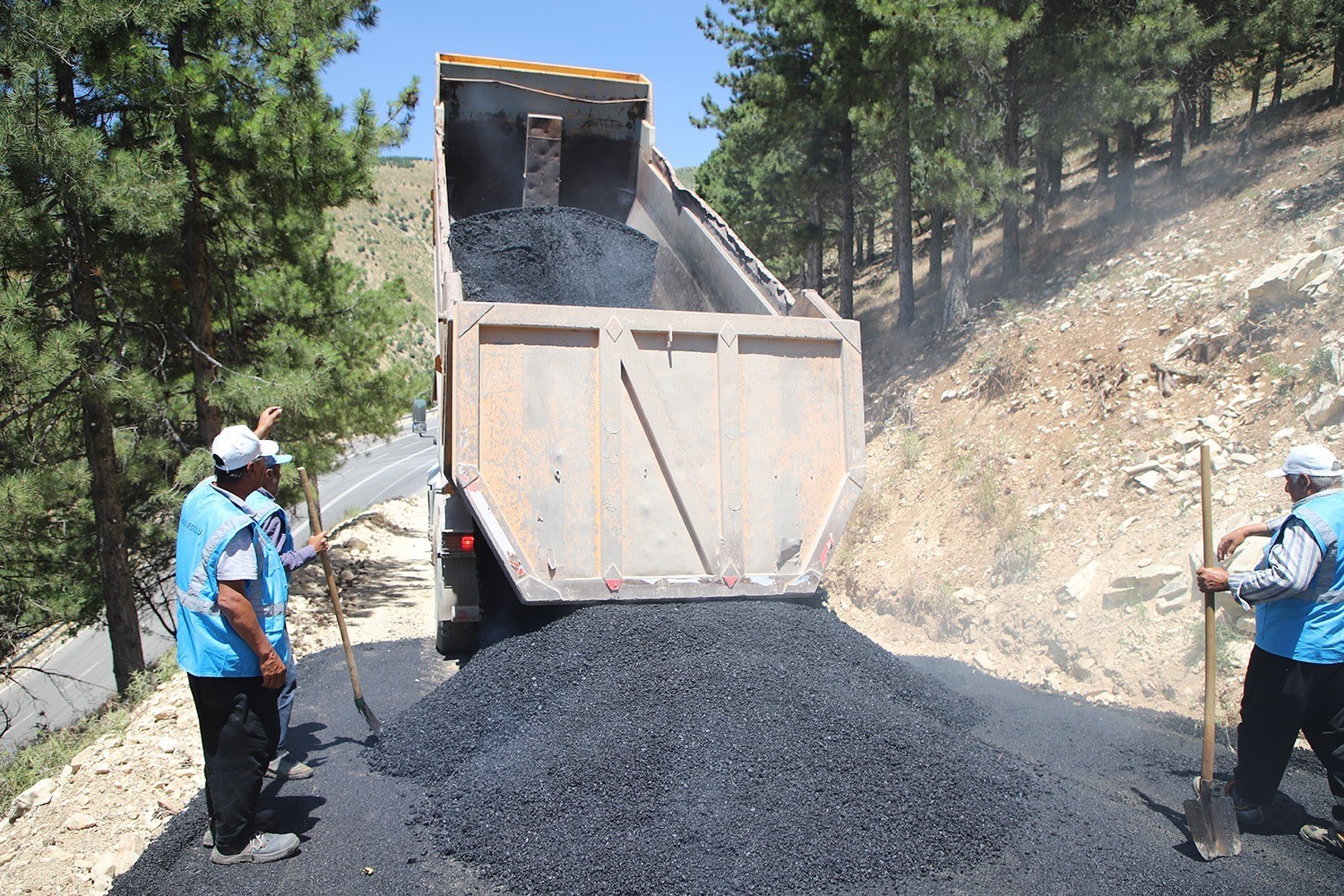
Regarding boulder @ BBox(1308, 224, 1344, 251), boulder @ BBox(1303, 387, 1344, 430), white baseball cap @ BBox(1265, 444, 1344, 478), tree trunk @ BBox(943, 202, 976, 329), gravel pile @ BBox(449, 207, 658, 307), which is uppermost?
tree trunk @ BBox(943, 202, 976, 329)

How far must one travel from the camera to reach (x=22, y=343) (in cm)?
652

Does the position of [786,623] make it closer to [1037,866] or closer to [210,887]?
[1037,866]

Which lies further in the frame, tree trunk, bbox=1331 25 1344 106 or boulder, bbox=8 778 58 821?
tree trunk, bbox=1331 25 1344 106

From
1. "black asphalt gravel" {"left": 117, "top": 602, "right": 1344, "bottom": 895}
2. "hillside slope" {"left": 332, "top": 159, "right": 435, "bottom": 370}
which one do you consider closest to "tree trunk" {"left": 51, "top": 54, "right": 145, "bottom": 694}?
"black asphalt gravel" {"left": 117, "top": 602, "right": 1344, "bottom": 895}

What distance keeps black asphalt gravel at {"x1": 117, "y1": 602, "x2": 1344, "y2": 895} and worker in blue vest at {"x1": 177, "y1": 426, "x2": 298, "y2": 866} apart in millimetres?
215

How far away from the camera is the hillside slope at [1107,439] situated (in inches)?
250

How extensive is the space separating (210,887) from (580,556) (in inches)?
79.0

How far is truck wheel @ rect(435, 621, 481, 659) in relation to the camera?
5559 millimetres

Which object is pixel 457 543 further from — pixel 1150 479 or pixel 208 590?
pixel 1150 479

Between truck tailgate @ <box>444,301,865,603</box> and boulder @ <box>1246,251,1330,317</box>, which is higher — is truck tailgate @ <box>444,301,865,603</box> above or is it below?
below

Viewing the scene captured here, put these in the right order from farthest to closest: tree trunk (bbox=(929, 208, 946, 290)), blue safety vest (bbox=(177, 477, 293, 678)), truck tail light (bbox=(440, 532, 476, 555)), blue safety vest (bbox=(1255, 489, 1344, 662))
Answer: tree trunk (bbox=(929, 208, 946, 290)) → truck tail light (bbox=(440, 532, 476, 555)) → blue safety vest (bbox=(1255, 489, 1344, 662)) → blue safety vest (bbox=(177, 477, 293, 678))

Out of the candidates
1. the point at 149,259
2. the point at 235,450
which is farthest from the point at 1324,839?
the point at 149,259

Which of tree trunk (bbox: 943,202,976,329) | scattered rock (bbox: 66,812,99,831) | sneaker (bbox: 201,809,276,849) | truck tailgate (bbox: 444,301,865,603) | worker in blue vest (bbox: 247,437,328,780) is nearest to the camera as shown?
sneaker (bbox: 201,809,276,849)

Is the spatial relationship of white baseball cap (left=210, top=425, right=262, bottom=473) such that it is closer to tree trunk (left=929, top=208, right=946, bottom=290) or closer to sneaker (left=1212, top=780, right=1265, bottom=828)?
sneaker (left=1212, top=780, right=1265, bottom=828)
